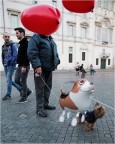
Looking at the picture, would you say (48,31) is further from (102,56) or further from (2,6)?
(102,56)

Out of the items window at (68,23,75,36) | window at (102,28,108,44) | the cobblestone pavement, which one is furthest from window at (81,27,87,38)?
the cobblestone pavement

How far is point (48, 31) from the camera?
3621mm

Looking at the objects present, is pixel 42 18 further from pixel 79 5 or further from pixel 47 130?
pixel 47 130

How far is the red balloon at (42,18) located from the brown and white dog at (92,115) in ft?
5.09

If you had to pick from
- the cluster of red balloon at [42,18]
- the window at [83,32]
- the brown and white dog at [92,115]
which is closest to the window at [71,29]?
the window at [83,32]

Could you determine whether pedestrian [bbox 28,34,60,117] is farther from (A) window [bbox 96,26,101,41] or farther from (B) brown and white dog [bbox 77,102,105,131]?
(A) window [bbox 96,26,101,41]

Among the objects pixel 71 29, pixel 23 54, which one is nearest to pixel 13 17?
pixel 71 29

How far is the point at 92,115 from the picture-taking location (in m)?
3.49

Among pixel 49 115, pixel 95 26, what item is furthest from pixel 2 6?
pixel 49 115

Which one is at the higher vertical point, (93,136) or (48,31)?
(48,31)

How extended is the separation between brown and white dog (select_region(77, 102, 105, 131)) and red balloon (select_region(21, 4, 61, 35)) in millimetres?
1550

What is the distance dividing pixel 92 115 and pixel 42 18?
5.97 ft

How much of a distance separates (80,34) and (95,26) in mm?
4691

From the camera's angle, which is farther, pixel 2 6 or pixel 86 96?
pixel 2 6
